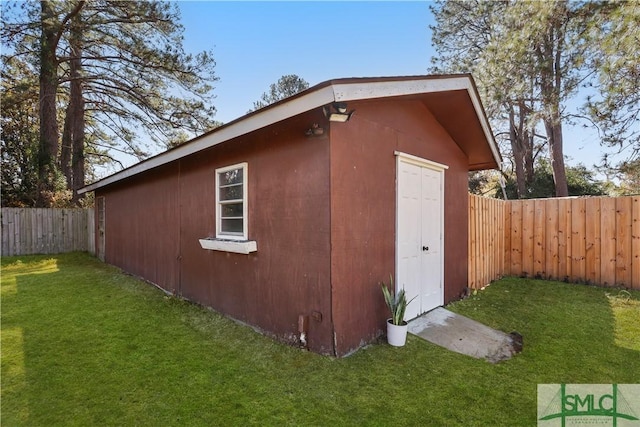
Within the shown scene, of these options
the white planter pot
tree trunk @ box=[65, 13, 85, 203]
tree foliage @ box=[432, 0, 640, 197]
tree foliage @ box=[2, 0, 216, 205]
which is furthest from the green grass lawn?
tree trunk @ box=[65, 13, 85, 203]

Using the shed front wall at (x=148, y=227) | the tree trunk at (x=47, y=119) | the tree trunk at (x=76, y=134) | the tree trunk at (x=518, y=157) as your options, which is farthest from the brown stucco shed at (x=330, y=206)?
the tree trunk at (x=76, y=134)

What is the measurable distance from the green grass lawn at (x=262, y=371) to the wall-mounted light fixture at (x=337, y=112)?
8.13ft

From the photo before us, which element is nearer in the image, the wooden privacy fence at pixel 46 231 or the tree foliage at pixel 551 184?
the wooden privacy fence at pixel 46 231

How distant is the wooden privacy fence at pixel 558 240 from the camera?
6.11m

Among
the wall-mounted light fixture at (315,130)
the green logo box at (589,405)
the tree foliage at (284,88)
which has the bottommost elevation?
the green logo box at (589,405)

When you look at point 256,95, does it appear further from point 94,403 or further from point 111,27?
point 94,403

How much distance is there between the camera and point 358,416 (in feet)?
8.26

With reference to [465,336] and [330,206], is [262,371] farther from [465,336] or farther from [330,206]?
[465,336]

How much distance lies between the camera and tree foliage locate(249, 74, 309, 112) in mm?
17828

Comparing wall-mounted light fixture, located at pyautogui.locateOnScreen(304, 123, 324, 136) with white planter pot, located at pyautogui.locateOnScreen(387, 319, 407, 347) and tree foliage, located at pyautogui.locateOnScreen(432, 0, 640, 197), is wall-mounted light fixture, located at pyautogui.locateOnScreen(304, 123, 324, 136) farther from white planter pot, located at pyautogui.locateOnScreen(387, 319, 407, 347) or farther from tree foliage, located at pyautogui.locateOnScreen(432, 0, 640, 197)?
tree foliage, located at pyautogui.locateOnScreen(432, 0, 640, 197)

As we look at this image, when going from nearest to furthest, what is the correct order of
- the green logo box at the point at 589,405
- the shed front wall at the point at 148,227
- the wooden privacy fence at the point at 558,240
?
the green logo box at the point at 589,405, the wooden privacy fence at the point at 558,240, the shed front wall at the point at 148,227

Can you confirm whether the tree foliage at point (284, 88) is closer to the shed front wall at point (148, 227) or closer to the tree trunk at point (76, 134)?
the tree trunk at point (76, 134)

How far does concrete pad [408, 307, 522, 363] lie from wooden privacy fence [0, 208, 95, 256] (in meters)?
11.8

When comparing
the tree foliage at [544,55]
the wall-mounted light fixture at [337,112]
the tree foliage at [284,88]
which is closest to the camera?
the wall-mounted light fixture at [337,112]
